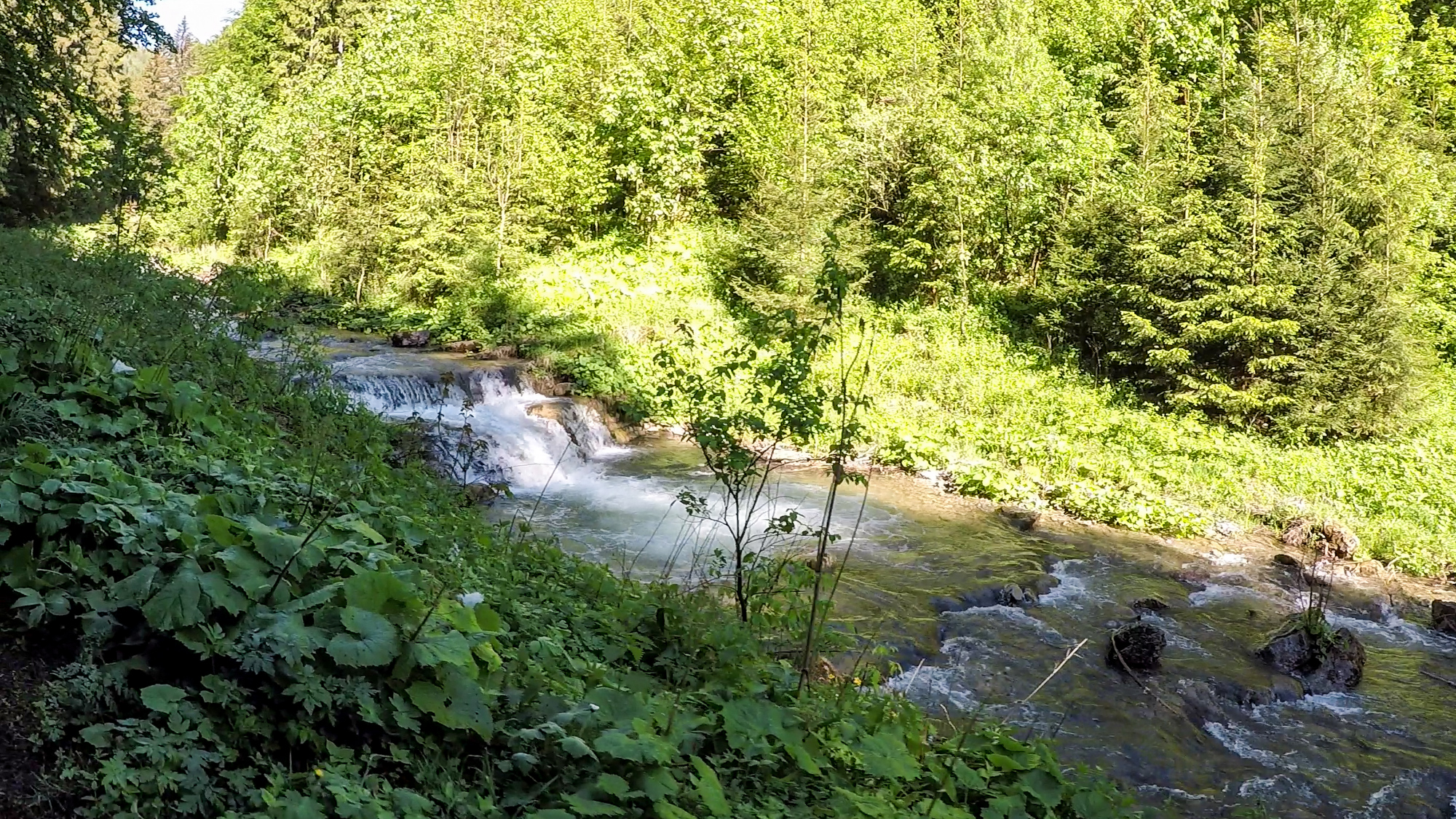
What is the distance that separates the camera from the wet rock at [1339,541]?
1112 centimetres

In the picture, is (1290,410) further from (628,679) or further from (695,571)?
(628,679)

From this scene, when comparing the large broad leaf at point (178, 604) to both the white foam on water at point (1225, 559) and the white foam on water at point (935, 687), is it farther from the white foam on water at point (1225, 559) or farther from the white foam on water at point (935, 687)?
the white foam on water at point (1225, 559)

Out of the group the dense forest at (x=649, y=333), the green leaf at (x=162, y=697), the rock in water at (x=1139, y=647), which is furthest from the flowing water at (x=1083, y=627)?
the green leaf at (x=162, y=697)

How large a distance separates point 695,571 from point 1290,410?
11.7 meters

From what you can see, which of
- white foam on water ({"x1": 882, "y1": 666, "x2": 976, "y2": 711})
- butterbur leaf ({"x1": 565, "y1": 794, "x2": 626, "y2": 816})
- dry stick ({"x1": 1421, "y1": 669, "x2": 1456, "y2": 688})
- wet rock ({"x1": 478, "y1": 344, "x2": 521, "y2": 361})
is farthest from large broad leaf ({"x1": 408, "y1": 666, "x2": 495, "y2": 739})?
wet rock ({"x1": 478, "y1": 344, "x2": 521, "y2": 361})

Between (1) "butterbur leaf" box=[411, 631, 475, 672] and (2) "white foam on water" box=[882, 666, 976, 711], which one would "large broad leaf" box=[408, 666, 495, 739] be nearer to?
(1) "butterbur leaf" box=[411, 631, 475, 672]

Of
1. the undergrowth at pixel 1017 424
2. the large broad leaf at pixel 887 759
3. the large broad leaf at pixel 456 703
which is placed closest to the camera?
the large broad leaf at pixel 456 703

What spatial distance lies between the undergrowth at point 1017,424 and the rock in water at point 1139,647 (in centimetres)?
355

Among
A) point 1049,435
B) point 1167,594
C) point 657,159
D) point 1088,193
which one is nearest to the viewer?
point 1167,594

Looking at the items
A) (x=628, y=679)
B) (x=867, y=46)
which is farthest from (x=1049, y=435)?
(x=867, y=46)

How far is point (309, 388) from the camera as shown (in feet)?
25.0

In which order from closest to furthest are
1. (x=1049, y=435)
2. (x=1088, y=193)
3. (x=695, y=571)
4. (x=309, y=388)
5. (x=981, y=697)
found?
(x=981, y=697)
(x=309, y=388)
(x=695, y=571)
(x=1049, y=435)
(x=1088, y=193)

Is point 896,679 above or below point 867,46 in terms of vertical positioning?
below

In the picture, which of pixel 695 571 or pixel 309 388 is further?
pixel 695 571
